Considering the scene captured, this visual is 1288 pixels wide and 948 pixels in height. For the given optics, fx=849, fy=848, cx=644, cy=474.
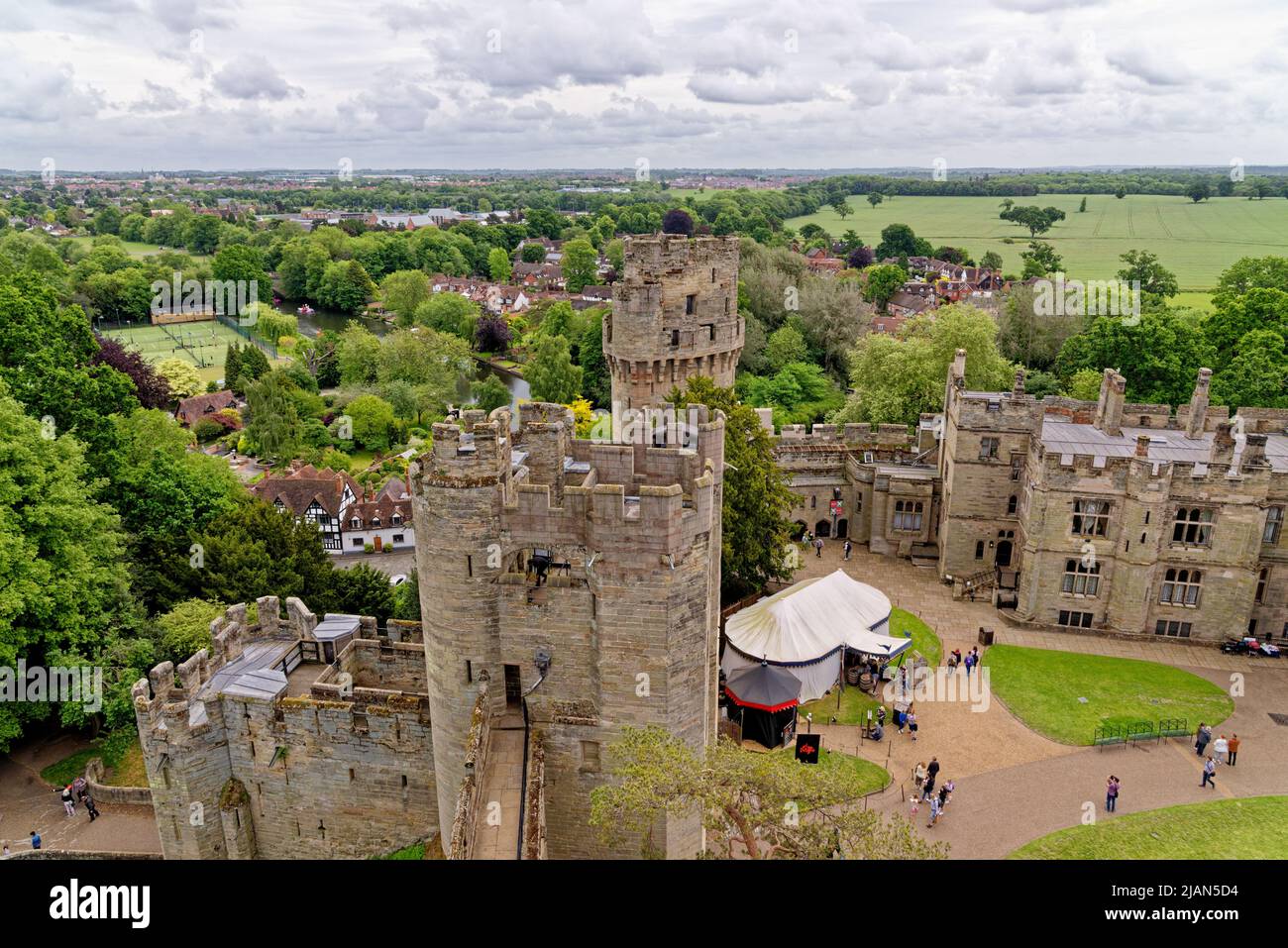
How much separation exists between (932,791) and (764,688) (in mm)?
5964

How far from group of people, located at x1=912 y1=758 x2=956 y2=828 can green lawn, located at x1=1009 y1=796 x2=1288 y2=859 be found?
2.30 m

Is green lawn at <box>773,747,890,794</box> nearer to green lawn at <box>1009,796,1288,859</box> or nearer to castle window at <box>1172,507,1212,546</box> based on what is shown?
green lawn at <box>1009,796,1288,859</box>

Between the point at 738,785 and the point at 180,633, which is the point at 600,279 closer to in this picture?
the point at 180,633

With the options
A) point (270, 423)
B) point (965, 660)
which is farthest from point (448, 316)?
point (965, 660)

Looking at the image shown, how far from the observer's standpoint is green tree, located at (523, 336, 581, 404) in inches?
2928

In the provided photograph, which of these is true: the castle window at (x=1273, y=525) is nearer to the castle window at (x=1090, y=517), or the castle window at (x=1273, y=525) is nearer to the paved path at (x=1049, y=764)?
the paved path at (x=1049, y=764)

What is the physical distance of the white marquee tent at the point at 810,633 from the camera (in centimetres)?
3047

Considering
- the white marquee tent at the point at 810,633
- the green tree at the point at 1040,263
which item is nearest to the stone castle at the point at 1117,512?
the white marquee tent at the point at 810,633

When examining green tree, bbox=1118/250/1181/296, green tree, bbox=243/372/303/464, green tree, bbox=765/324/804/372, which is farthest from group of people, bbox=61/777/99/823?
green tree, bbox=1118/250/1181/296

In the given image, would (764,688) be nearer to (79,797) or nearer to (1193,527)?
(1193,527)
